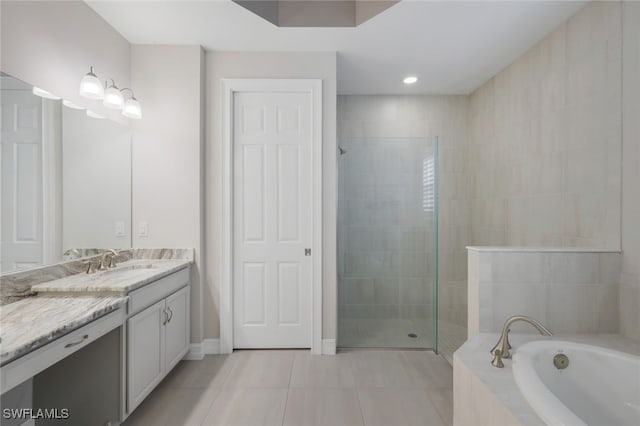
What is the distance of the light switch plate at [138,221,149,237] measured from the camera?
2.53 metres

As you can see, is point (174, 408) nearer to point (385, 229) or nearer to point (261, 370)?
point (261, 370)


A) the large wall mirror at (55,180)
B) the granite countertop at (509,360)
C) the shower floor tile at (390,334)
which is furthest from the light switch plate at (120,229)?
the granite countertop at (509,360)

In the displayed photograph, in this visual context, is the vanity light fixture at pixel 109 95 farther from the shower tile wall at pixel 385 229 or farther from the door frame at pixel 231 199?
the shower tile wall at pixel 385 229

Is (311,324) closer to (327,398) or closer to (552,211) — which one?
(327,398)

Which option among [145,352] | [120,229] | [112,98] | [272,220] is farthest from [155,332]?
[112,98]

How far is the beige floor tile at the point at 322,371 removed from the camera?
2170 mm

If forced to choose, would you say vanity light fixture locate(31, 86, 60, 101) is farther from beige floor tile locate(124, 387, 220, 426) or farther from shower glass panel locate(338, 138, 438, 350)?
shower glass panel locate(338, 138, 438, 350)

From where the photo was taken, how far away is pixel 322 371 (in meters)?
2.33

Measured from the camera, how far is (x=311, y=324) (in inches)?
104

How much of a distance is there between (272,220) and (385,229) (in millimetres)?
1114

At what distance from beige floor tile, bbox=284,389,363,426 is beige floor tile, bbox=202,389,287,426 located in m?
0.07

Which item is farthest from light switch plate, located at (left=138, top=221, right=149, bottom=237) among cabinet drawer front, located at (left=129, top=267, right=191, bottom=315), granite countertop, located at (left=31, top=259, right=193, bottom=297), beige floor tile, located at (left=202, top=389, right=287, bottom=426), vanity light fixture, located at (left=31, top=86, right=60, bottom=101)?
beige floor tile, located at (left=202, top=389, right=287, bottom=426)

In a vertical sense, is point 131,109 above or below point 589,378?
above

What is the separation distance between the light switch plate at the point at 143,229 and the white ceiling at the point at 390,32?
1.58 meters
